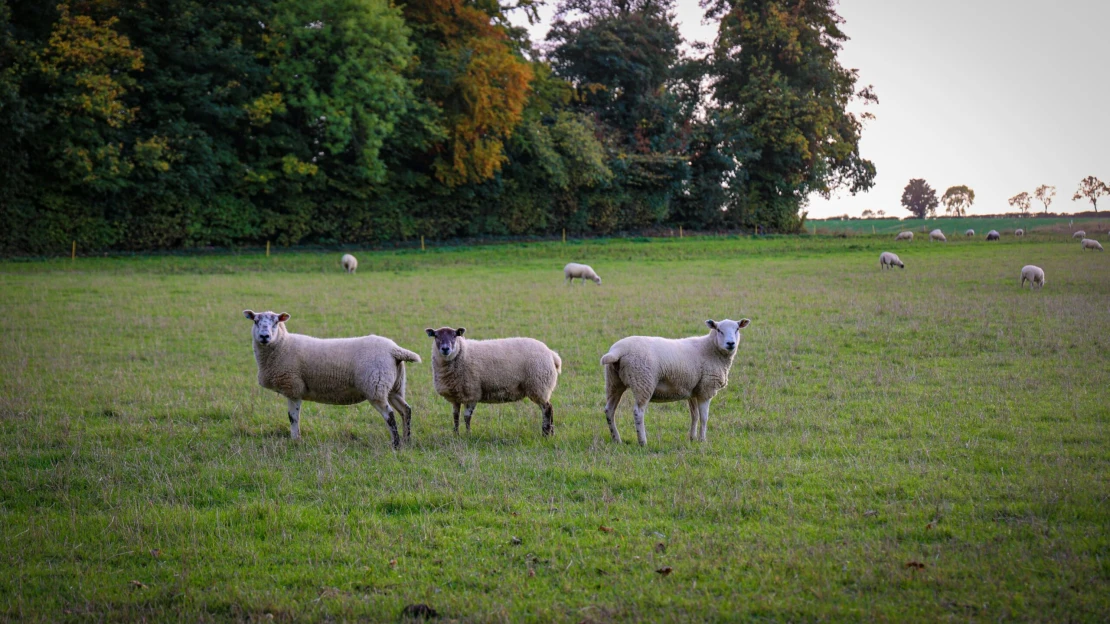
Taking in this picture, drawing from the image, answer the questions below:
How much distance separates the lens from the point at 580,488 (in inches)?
340

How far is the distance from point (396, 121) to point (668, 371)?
1449 inches

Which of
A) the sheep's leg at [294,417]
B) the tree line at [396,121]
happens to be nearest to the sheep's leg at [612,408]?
the sheep's leg at [294,417]

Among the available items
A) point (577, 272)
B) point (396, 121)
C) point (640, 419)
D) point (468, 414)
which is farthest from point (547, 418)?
point (396, 121)

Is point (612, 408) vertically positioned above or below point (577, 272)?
below

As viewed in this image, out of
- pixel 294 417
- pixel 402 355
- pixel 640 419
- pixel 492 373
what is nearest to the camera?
pixel 640 419

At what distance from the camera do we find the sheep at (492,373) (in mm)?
11203

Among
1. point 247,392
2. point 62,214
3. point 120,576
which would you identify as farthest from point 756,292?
point 62,214

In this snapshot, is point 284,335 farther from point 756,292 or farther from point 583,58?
point 583,58

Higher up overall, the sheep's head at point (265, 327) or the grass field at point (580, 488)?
the sheep's head at point (265, 327)

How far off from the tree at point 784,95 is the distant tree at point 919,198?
266 feet

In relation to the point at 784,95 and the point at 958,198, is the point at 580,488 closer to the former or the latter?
the point at 784,95

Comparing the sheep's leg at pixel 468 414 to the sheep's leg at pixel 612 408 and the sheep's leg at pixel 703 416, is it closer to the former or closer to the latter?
the sheep's leg at pixel 612 408

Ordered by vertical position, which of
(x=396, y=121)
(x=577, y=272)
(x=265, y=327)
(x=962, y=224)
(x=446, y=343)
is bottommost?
(x=577, y=272)

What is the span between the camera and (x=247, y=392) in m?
14.1
